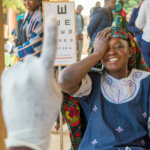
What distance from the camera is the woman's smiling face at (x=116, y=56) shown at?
1.52 meters

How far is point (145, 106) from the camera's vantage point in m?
1.49

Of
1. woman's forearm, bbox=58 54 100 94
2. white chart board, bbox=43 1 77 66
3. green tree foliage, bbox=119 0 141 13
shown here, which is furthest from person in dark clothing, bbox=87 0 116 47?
green tree foliage, bbox=119 0 141 13

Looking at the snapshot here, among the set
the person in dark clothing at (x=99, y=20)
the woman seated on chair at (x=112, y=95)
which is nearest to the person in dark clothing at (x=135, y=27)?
the person in dark clothing at (x=99, y=20)

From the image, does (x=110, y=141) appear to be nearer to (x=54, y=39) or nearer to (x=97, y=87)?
(x=97, y=87)

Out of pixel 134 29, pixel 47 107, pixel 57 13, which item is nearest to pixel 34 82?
pixel 47 107

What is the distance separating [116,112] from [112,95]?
11cm

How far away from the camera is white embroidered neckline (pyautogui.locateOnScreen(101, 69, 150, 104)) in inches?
58.9

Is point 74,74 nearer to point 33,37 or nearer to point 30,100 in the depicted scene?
point 30,100

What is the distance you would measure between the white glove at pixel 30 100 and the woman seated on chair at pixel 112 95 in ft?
2.44

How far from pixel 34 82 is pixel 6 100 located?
0.29 ft

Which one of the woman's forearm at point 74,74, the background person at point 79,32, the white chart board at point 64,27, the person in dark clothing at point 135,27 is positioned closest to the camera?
the woman's forearm at point 74,74

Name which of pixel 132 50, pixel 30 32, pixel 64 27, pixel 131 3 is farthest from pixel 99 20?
pixel 131 3

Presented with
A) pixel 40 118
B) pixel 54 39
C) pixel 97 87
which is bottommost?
pixel 97 87

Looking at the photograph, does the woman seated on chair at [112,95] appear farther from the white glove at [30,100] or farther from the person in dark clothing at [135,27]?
the person in dark clothing at [135,27]
